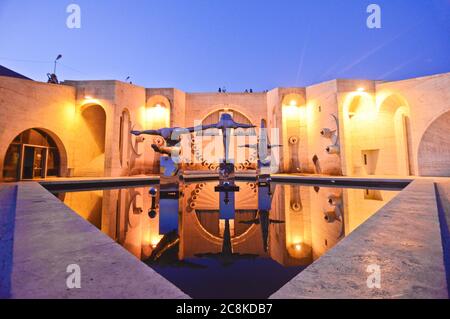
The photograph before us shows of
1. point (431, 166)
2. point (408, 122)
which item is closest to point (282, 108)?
point (408, 122)

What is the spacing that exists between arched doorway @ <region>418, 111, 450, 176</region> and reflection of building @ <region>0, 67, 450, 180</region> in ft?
0.14

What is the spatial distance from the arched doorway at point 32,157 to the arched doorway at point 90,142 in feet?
4.06

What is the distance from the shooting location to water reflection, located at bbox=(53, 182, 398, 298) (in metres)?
1.88

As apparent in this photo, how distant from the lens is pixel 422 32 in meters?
65.8

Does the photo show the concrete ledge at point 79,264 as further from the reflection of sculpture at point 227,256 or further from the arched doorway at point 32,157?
the arched doorway at point 32,157

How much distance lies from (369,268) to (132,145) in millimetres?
16642

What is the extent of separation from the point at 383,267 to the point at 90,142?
17.8 metres

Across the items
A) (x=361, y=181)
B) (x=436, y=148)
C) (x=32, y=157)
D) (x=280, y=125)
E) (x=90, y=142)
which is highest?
(x=280, y=125)

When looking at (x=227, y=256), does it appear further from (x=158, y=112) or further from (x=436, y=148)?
(x=158, y=112)

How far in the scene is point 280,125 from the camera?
1723 centimetres

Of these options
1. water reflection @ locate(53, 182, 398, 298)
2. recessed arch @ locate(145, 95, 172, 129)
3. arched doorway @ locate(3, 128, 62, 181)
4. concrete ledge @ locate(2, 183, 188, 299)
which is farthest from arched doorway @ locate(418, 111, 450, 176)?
arched doorway @ locate(3, 128, 62, 181)

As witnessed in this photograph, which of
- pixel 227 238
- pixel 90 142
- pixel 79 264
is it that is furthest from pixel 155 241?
pixel 90 142

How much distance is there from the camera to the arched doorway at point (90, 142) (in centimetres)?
1451
